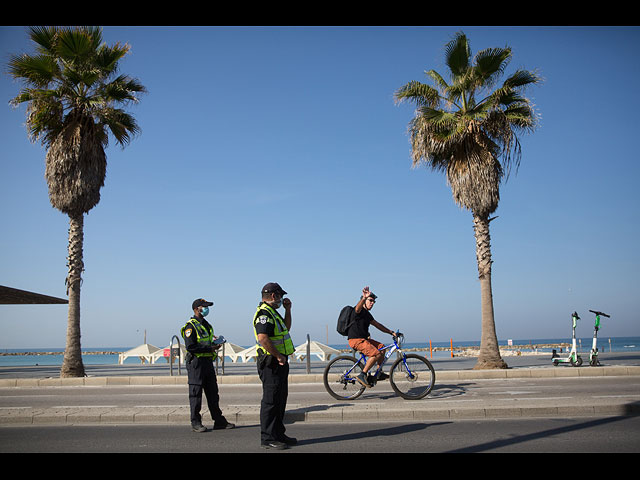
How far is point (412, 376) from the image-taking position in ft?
31.9

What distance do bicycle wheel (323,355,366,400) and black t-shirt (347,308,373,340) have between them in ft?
1.70

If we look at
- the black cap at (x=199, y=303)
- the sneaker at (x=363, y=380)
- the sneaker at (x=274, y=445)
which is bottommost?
the sneaker at (x=274, y=445)

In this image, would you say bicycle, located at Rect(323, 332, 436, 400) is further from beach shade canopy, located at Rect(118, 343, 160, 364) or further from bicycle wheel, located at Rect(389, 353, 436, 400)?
beach shade canopy, located at Rect(118, 343, 160, 364)

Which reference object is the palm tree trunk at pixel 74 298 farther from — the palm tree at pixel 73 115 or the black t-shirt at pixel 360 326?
the black t-shirt at pixel 360 326

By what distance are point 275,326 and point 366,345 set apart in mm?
3701

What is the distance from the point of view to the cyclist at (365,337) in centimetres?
957

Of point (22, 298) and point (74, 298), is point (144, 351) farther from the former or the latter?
point (74, 298)

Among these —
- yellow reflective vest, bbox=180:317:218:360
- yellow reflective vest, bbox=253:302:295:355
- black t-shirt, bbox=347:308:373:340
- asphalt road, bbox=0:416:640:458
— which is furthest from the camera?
black t-shirt, bbox=347:308:373:340

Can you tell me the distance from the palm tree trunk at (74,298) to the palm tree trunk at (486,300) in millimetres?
13374

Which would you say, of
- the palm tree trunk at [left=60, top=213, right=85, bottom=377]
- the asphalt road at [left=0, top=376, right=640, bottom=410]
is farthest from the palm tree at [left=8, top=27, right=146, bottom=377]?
the asphalt road at [left=0, top=376, right=640, bottom=410]

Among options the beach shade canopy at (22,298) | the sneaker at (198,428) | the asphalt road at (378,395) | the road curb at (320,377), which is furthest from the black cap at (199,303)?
the beach shade canopy at (22,298)

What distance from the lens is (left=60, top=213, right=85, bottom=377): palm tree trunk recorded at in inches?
704
